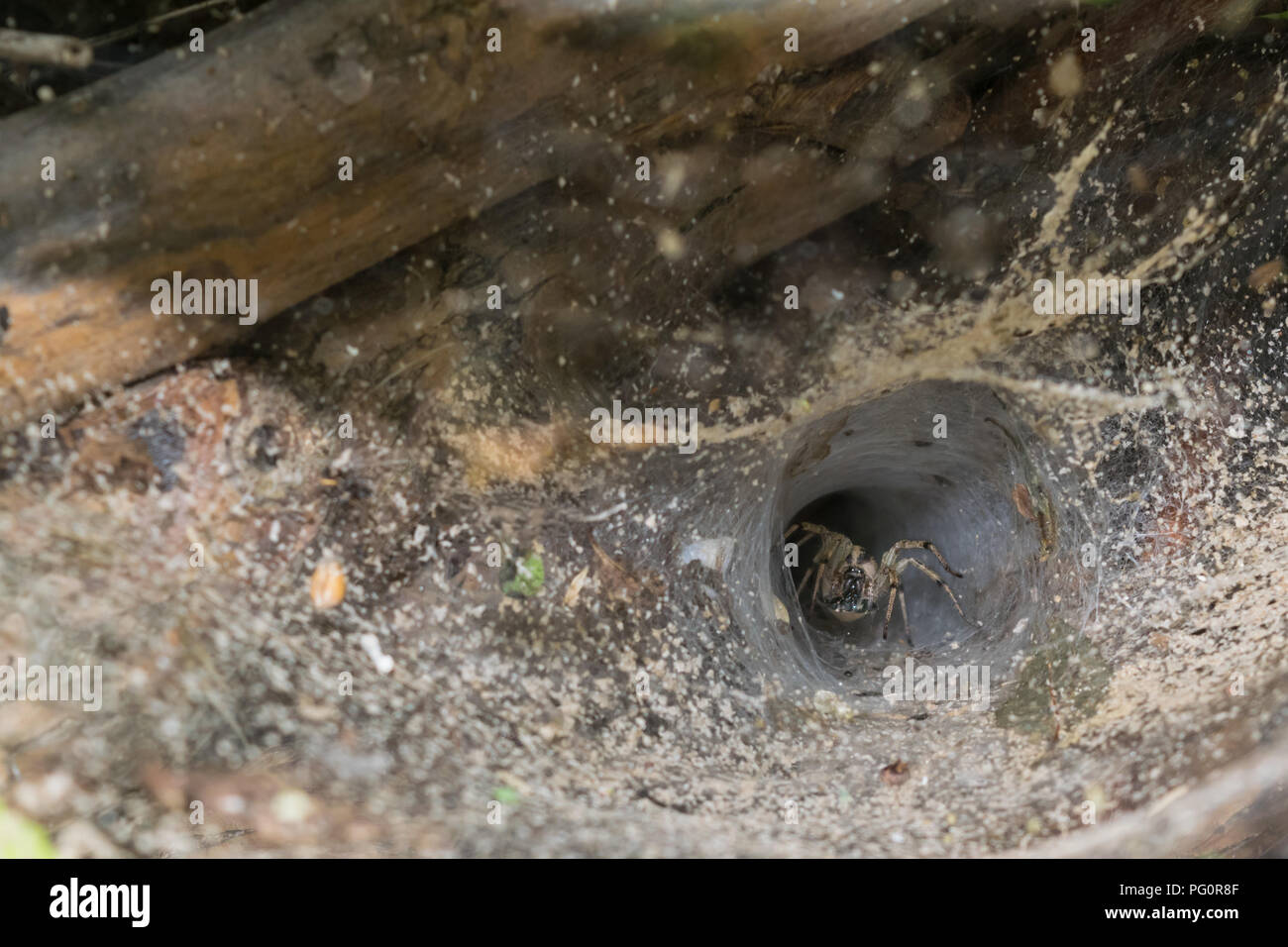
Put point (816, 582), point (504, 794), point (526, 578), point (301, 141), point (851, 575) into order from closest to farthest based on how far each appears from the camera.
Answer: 1. point (301, 141)
2. point (504, 794)
3. point (526, 578)
4. point (851, 575)
5. point (816, 582)

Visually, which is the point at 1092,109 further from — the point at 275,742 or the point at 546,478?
the point at 275,742

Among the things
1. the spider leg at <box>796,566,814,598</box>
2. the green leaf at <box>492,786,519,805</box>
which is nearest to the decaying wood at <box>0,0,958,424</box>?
the green leaf at <box>492,786,519,805</box>

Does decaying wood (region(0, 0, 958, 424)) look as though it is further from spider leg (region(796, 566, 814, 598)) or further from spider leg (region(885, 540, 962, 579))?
spider leg (region(796, 566, 814, 598))

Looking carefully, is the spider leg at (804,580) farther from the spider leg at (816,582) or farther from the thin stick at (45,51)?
the thin stick at (45,51)

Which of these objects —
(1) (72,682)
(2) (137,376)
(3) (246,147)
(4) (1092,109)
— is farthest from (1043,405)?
(1) (72,682)

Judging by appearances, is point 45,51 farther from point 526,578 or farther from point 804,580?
point 804,580

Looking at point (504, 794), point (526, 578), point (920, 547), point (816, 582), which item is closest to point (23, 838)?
point (504, 794)
